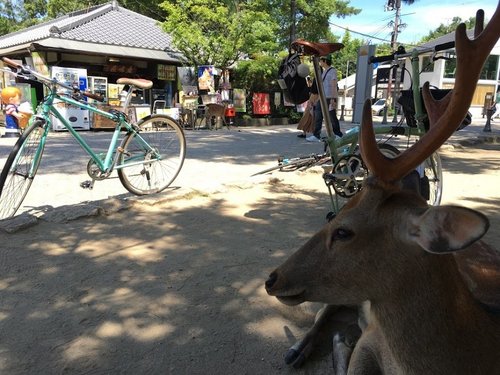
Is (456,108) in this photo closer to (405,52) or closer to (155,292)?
(155,292)

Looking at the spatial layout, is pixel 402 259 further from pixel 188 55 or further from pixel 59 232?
pixel 188 55

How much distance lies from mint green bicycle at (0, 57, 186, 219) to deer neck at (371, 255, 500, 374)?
3797 millimetres

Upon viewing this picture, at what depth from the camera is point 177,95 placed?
776 inches

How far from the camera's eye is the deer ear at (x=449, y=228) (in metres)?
1.33

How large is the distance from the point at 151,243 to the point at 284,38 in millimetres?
23103

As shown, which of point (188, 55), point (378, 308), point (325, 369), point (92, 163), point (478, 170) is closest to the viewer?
point (378, 308)

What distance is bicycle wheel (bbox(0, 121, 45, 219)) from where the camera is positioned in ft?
14.1

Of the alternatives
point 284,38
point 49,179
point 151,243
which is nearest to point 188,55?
point 284,38

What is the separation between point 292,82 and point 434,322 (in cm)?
363

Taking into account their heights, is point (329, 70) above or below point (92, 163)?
above

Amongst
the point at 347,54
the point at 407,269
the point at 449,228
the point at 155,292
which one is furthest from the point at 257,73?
the point at 347,54

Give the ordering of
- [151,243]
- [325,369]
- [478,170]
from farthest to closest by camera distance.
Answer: [478,170] < [151,243] < [325,369]

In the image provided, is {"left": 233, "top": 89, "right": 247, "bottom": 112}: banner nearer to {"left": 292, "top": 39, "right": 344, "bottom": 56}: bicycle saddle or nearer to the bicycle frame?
the bicycle frame

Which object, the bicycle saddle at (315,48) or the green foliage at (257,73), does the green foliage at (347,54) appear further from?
the bicycle saddle at (315,48)
